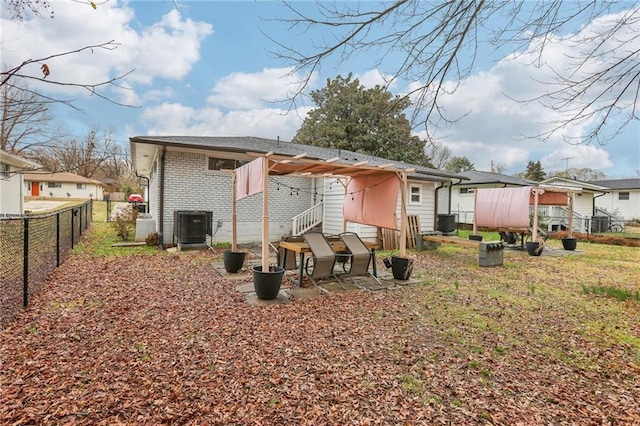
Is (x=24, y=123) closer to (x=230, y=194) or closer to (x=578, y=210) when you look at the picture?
(x=230, y=194)

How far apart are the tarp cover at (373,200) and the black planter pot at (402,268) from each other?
731 mm

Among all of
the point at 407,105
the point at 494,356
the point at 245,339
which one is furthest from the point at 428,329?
the point at 407,105

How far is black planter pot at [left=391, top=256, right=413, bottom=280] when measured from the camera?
6.73 meters

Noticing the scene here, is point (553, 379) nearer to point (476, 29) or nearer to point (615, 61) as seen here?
point (615, 61)

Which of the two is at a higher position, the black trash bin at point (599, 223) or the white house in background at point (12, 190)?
the white house in background at point (12, 190)

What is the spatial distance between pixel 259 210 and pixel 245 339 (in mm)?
8236

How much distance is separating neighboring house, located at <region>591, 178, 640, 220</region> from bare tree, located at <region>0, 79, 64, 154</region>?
34.2 meters

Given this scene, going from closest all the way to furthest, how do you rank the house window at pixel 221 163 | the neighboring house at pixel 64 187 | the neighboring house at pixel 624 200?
1. the house window at pixel 221 163
2. the neighboring house at pixel 624 200
3. the neighboring house at pixel 64 187

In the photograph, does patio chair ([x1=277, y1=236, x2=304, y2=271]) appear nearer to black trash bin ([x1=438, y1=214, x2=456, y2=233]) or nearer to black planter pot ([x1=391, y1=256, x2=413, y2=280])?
black planter pot ([x1=391, y1=256, x2=413, y2=280])

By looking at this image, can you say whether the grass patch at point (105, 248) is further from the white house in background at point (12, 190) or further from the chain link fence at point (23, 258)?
the white house in background at point (12, 190)

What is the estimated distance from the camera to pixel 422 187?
12930mm

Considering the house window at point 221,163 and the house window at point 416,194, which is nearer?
the house window at point 221,163

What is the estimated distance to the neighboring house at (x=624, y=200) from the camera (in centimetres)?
2605

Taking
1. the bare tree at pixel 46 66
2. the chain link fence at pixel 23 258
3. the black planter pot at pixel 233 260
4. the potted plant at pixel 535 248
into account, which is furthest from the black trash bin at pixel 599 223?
the chain link fence at pixel 23 258
